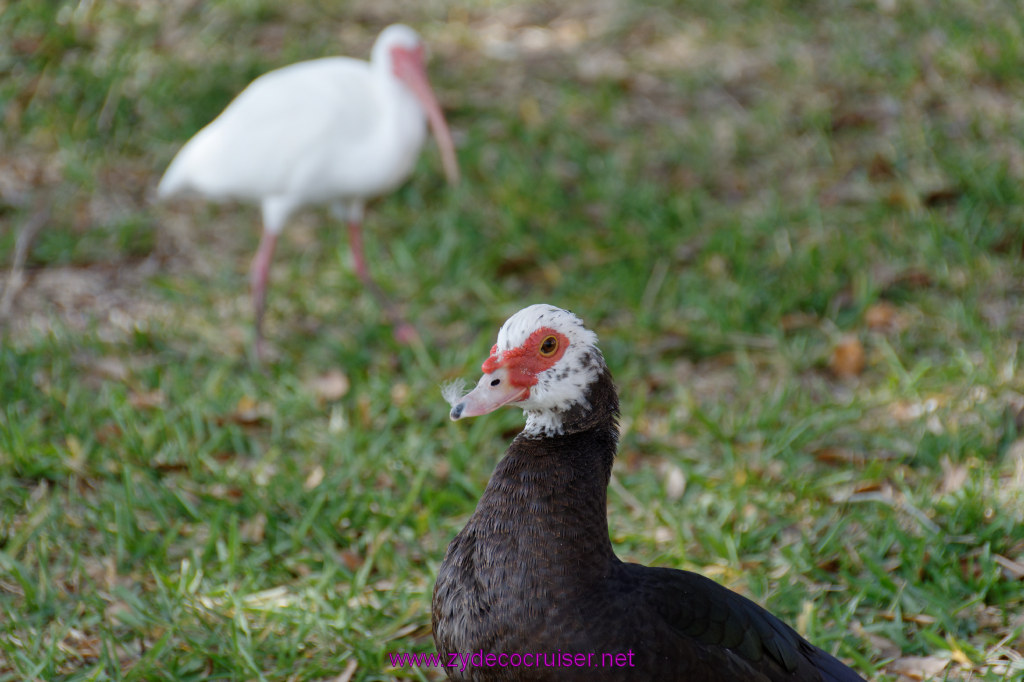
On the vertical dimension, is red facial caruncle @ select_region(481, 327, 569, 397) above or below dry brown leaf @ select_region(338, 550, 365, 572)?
above

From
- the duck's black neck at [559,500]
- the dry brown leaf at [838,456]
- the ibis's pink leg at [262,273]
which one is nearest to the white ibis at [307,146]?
the ibis's pink leg at [262,273]

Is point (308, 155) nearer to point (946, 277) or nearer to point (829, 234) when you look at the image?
point (829, 234)

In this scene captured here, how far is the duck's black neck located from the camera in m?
2.00

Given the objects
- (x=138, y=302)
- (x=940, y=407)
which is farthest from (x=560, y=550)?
(x=138, y=302)

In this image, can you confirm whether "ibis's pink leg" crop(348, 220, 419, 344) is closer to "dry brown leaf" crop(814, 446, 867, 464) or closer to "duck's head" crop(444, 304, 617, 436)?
"dry brown leaf" crop(814, 446, 867, 464)

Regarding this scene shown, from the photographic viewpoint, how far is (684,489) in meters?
3.15

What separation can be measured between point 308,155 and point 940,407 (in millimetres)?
2375

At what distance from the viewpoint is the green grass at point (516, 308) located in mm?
2695

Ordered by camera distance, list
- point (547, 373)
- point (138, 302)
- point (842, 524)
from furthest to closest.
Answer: point (138, 302) → point (842, 524) → point (547, 373)

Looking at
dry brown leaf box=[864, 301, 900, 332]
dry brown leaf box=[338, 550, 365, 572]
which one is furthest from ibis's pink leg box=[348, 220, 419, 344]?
dry brown leaf box=[864, 301, 900, 332]

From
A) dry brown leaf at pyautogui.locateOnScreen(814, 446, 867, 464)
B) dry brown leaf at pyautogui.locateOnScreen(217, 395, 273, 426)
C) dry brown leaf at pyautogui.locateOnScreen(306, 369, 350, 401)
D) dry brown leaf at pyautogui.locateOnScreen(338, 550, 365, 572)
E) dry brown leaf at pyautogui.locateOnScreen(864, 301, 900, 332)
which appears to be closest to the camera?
dry brown leaf at pyautogui.locateOnScreen(338, 550, 365, 572)

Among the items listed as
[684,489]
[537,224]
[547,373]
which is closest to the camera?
[547,373]

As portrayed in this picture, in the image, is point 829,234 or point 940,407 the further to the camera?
point 829,234

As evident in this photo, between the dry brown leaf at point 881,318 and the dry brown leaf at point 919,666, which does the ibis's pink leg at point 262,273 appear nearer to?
the dry brown leaf at point 881,318
